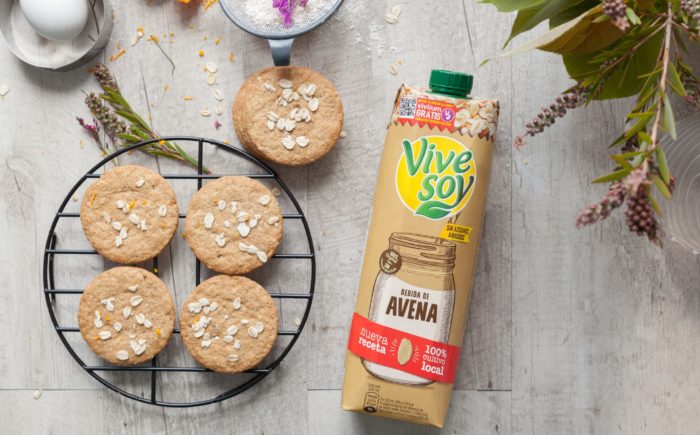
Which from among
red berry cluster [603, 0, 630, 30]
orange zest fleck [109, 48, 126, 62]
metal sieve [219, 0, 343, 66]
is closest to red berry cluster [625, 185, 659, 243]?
red berry cluster [603, 0, 630, 30]

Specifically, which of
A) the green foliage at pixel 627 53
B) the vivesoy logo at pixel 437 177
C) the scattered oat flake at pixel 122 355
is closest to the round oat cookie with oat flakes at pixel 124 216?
the scattered oat flake at pixel 122 355

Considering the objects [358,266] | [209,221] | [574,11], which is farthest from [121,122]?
[574,11]

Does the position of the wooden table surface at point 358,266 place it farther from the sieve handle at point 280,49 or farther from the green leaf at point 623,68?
the green leaf at point 623,68

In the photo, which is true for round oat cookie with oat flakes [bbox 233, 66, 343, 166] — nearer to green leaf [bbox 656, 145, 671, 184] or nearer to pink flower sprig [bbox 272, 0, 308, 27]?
pink flower sprig [bbox 272, 0, 308, 27]

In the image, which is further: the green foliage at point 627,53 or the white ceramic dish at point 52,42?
the white ceramic dish at point 52,42

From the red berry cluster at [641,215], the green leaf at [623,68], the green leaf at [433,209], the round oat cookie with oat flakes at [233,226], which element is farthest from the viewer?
the round oat cookie with oat flakes at [233,226]

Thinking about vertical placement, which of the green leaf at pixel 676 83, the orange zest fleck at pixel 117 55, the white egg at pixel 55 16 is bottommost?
the green leaf at pixel 676 83
